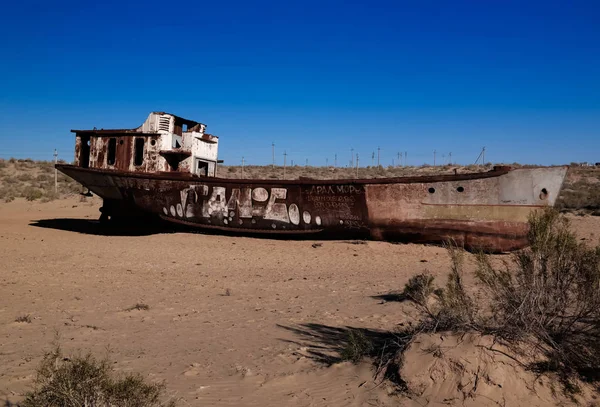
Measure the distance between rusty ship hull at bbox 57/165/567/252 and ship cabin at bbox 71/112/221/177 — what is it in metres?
0.53

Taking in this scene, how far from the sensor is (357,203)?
1129 centimetres

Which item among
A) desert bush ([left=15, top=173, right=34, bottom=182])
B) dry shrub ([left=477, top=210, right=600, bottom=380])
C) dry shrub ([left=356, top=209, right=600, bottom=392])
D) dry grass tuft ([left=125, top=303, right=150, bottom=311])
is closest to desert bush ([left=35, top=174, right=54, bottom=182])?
desert bush ([left=15, top=173, right=34, bottom=182])

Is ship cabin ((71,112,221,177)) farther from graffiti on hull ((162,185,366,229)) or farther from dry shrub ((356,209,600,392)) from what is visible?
dry shrub ((356,209,600,392))

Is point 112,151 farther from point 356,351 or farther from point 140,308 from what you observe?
point 356,351

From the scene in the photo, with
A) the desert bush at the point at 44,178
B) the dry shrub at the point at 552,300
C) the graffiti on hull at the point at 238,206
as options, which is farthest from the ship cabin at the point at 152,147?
the desert bush at the point at 44,178

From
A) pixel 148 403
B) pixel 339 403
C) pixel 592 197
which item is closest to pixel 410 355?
pixel 339 403

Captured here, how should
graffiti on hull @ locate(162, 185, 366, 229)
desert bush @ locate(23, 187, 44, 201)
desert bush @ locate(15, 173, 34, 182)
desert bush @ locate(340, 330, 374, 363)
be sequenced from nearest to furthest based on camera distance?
desert bush @ locate(340, 330, 374, 363)
graffiti on hull @ locate(162, 185, 366, 229)
desert bush @ locate(23, 187, 44, 201)
desert bush @ locate(15, 173, 34, 182)

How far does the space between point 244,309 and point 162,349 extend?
5.70 ft

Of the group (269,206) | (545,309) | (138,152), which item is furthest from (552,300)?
(138,152)

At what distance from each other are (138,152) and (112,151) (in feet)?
3.64

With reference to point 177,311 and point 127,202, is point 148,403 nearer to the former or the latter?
point 177,311

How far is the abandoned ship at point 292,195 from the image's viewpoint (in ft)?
34.1

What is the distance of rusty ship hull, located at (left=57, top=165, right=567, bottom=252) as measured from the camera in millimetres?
10344

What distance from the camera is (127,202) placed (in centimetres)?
1346
